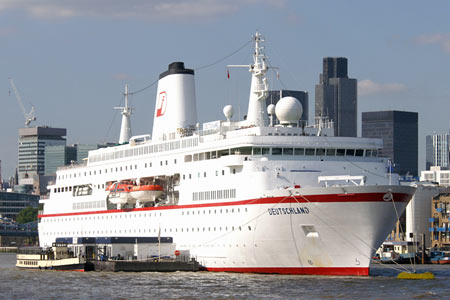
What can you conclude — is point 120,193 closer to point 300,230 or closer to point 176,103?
point 176,103

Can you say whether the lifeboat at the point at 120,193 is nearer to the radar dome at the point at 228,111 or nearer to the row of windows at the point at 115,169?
the row of windows at the point at 115,169

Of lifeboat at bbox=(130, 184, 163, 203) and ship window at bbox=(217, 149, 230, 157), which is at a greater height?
ship window at bbox=(217, 149, 230, 157)

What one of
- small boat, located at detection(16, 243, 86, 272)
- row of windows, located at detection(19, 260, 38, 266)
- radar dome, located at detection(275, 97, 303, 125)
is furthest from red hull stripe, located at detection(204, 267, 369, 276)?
row of windows, located at detection(19, 260, 38, 266)

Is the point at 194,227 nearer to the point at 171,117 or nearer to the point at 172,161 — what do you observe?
the point at 172,161

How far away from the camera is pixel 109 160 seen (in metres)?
75.2

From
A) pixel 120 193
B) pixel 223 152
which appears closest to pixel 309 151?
pixel 223 152

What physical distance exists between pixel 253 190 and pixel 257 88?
10.9 m

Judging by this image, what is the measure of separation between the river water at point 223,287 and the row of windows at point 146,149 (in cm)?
977

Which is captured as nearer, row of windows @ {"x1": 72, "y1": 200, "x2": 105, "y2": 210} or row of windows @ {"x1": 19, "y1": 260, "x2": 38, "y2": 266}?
row of windows @ {"x1": 19, "y1": 260, "x2": 38, "y2": 266}

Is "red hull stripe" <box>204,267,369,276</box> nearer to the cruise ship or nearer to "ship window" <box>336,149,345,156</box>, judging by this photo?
the cruise ship

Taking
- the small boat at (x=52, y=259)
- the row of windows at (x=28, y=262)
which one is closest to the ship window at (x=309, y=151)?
the small boat at (x=52, y=259)

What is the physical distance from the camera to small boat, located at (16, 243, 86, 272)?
224ft

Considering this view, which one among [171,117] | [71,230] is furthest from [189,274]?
[71,230]

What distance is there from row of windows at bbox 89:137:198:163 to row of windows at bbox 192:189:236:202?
165 inches
